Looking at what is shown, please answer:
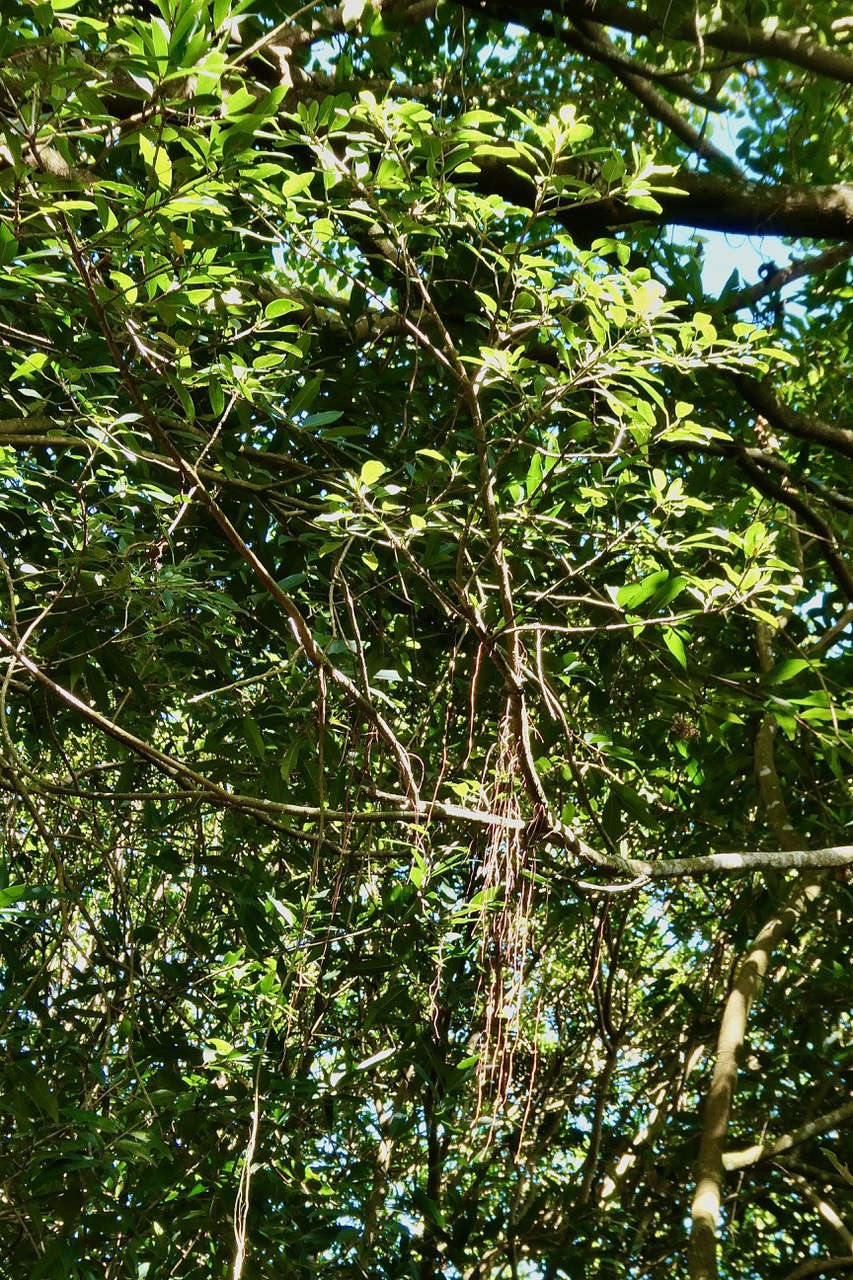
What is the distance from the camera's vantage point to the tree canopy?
58.4 inches

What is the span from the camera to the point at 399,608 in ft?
7.82

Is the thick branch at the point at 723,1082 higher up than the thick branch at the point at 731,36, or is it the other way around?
the thick branch at the point at 731,36

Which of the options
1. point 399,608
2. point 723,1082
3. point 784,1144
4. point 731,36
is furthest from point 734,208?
point 784,1144

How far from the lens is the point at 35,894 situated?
1.65m

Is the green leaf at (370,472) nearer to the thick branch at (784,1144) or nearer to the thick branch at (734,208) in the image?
the thick branch at (734,208)

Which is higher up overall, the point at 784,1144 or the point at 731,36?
the point at 731,36

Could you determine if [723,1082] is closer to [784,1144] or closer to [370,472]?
[784,1144]

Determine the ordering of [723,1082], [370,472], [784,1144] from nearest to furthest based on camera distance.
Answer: [370,472] → [723,1082] → [784,1144]

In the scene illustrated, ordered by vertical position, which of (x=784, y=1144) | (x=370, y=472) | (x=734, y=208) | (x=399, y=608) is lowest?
(x=784, y=1144)

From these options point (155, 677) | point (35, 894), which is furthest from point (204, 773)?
point (35, 894)

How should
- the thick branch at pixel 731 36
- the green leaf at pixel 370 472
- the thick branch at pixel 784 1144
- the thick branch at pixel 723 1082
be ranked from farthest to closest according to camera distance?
the thick branch at pixel 784 1144
the thick branch at pixel 723 1082
the thick branch at pixel 731 36
the green leaf at pixel 370 472

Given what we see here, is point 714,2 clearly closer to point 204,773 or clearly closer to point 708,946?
point 204,773

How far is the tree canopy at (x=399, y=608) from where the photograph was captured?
1.48 meters

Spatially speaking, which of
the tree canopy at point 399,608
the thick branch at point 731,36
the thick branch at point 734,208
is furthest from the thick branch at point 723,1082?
the thick branch at point 731,36
